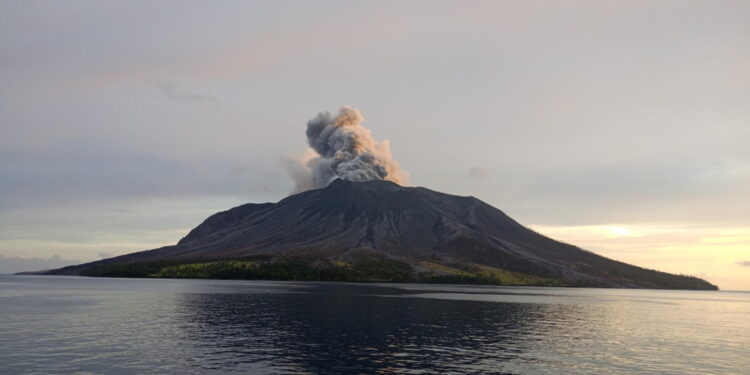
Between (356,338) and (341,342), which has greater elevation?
(356,338)

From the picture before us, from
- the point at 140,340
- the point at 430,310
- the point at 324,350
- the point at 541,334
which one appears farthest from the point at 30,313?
the point at 541,334

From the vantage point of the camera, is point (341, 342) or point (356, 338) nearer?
point (341, 342)

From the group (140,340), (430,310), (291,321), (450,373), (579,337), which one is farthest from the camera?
(430,310)

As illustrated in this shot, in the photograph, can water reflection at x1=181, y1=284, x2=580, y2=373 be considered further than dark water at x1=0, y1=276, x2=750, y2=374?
Yes

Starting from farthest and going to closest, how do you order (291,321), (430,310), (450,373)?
1. (430,310)
2. (291,321)
3. (450,373)

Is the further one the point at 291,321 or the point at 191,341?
the point at 291,321

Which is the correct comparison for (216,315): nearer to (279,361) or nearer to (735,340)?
(279,361)

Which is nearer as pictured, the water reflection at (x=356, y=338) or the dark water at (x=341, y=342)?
the dark water at (x=341, y=342)
